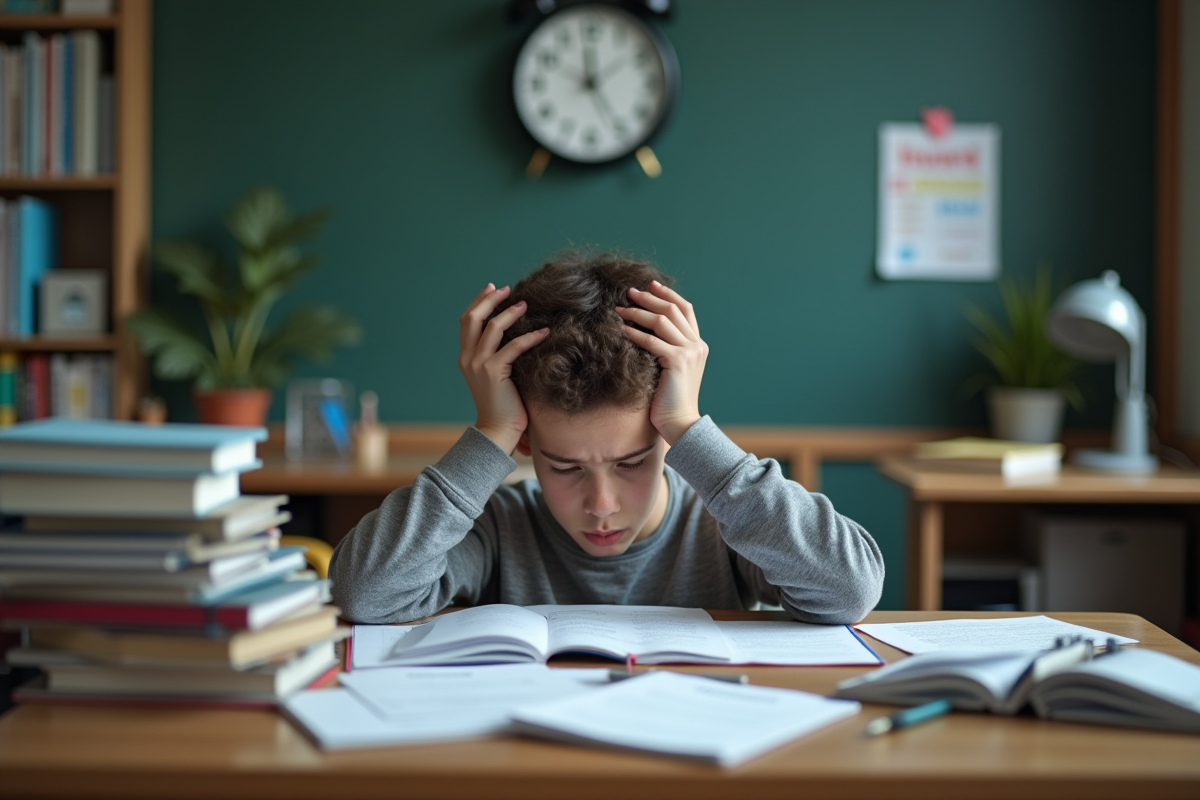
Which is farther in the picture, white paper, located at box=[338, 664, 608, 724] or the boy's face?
the boy's face

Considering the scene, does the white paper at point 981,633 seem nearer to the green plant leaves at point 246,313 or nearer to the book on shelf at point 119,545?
the book on shelf at point 119,545

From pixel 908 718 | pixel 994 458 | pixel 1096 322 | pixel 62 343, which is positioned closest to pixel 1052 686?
pixel 908 718

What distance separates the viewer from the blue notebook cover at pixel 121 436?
863 mm

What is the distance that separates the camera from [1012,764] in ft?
2.60

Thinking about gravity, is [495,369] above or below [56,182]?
below

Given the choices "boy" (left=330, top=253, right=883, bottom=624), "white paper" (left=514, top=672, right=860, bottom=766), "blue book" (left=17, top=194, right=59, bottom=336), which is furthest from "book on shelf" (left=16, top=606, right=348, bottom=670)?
"blue book" (left=17, top=194, right=59, bottom=336)

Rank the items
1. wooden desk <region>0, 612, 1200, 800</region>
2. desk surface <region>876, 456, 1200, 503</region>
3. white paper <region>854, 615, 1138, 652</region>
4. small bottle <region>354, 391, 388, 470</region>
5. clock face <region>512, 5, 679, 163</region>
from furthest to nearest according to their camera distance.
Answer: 1. clock face <region>512, 5, 679, 163</region>
2. small bottle <region>354, 391, 388, 470</region>
3. desk surface <region>876, 456, 1200, 503</region>
4. white paper <region>854, 615, 1138, 652</region>
5. wooden desk <region>0, 612, 1200, 800</region>

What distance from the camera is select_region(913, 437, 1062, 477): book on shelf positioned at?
2570 mm

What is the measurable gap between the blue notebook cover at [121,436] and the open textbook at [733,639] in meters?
0.27

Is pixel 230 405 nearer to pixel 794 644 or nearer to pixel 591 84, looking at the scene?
pixel 591 84

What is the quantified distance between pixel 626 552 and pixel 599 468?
0.21m

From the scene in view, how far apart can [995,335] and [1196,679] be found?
2.29m

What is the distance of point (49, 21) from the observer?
117 inches

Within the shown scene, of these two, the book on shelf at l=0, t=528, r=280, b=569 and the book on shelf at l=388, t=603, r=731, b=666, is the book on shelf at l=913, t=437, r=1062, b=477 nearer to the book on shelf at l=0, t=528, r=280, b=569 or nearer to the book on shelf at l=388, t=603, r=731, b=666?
the book on shelf at l=388, t=603, r=731, b=666
